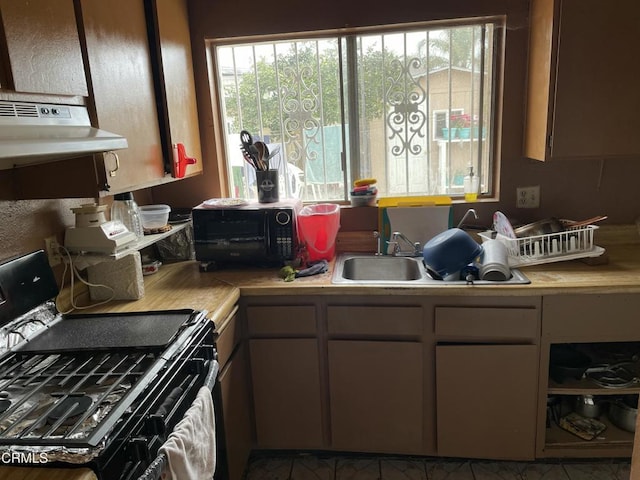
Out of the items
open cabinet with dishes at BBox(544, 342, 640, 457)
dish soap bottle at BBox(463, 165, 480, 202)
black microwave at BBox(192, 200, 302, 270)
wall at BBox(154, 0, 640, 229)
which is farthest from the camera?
dish soap bottle at BBox(463, 165, 480, 202)

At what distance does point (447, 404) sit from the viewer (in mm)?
1950

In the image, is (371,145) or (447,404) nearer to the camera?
(447,404)

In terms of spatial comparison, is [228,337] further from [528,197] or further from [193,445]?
[528,197]

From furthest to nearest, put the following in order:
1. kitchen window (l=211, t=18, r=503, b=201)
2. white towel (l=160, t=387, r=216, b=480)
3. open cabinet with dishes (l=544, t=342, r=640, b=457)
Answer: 1. kitchen window (l=211, t=18, r=503, b=201)
2. open cabinet with dishes (l=544, t=342, r=640, b=457)
3. white towel (l=160, t=387, r=216, b=480)

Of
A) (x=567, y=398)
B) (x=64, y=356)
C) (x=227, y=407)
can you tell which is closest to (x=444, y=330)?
(x=567, y=398)

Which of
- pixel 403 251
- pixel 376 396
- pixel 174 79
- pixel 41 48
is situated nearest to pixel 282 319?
pixel 376 396

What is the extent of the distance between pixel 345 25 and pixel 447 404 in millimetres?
1794

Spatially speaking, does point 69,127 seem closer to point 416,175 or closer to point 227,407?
point 227,407

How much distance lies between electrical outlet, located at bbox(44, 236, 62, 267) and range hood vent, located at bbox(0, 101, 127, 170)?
35 cm

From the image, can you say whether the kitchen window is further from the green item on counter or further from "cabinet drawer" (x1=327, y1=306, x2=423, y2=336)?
"cabinet drawer" (x1=327, y1=306, x2=423, y2=336)

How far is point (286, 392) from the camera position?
204 cm

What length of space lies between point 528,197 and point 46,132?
2.09m

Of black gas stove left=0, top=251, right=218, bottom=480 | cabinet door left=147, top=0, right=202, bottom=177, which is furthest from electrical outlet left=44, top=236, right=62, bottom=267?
cabinet door left=147, top=0, right=202, bottom=177

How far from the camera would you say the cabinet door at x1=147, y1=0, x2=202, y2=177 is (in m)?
1.92
